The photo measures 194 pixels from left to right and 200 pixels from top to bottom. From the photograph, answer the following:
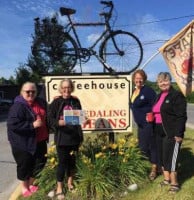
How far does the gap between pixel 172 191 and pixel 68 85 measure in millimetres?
1977

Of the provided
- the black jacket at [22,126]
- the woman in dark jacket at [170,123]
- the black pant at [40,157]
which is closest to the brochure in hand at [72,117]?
the black jacket at [22,126]

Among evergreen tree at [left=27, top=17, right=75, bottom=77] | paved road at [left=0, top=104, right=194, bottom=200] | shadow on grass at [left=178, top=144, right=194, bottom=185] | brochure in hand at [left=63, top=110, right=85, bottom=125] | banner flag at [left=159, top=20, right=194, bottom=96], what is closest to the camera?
brochure in hand at [left=63, top=110, right=85, bottom=125]

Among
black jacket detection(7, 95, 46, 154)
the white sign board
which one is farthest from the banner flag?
black jacket detection(7, 95, 46, 154)

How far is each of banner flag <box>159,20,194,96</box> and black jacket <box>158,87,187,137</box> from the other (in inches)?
54.7

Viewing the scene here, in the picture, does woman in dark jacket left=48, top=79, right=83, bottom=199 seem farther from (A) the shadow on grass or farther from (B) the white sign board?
(A) the shadow on grass

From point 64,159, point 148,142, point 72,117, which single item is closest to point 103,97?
point 148,142

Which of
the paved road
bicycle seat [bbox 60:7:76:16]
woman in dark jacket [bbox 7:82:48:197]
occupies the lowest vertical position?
the paved road

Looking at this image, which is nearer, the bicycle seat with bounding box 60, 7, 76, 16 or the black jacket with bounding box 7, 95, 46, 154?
the black jacket with bounding box 7, 95, 46, 154

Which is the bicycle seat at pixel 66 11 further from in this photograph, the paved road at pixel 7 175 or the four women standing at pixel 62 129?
the paved road at pixel 7 175

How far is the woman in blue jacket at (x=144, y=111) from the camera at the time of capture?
678 cm

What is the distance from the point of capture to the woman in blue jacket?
6777mm

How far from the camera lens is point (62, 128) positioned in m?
6.04

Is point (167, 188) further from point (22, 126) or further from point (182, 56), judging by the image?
point (182, 56)

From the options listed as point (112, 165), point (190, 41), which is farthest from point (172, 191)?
point (190, 41)
